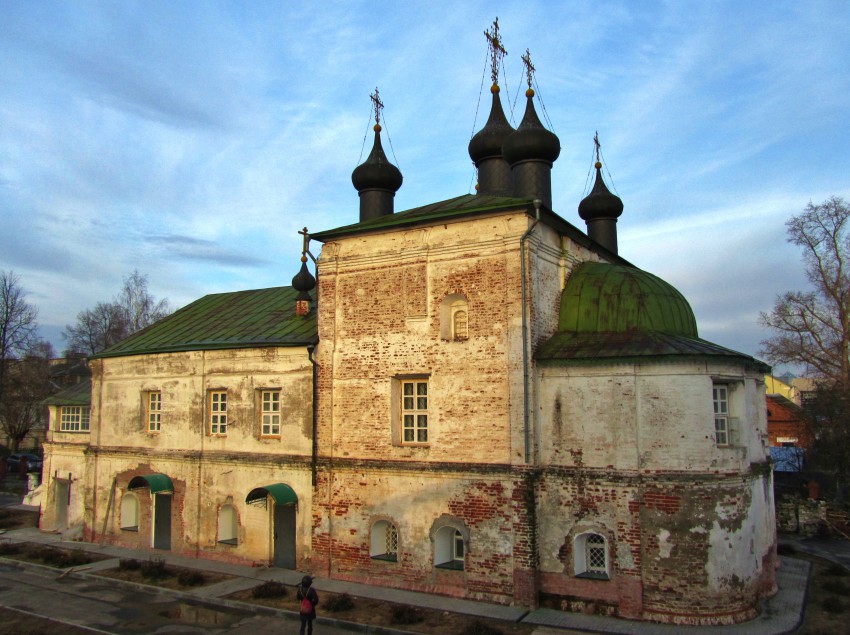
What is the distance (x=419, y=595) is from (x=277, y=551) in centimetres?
459

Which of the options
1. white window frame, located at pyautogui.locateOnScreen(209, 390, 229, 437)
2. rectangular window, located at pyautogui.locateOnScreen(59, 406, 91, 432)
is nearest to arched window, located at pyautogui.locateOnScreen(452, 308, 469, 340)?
white window frame, located at pyautogui.locateOnScreen(209, 390, 229, 437)

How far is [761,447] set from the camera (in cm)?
1527

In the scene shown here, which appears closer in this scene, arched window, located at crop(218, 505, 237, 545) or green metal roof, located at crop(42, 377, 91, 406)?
arched window, located at crop(218, 505, 237, 545)

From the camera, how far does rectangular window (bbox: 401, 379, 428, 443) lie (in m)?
15.2

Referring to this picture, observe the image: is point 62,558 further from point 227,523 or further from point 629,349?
point 629,349

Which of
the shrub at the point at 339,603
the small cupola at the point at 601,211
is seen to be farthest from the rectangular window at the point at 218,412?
the small cupola at the point at 601,211

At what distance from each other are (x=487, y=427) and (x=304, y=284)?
8.08 m

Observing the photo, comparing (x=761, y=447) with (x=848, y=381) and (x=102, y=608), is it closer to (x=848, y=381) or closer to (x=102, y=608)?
(x=102, y=608)

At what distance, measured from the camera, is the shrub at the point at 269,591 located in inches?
571

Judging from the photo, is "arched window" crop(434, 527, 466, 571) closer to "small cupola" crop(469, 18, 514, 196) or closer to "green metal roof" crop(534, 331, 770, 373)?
"green metal roof" crop(534, 331, 770, 373)

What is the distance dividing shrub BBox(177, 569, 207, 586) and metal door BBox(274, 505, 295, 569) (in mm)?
1839

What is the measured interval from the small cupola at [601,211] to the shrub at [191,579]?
582 inches

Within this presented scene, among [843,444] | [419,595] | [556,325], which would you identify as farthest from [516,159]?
[843,444]

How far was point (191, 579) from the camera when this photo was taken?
15.9 metres
